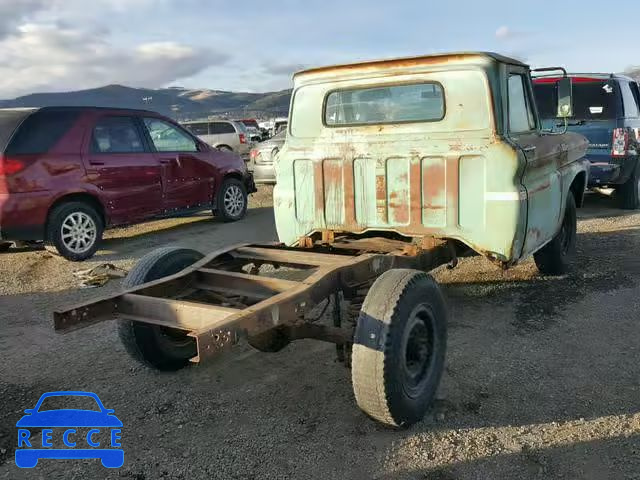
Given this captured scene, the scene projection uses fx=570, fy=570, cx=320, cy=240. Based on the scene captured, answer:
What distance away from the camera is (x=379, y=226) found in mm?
4289

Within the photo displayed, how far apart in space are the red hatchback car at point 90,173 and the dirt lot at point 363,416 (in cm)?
136

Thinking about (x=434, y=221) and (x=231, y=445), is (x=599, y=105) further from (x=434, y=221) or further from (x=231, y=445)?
(x=231, y=445)

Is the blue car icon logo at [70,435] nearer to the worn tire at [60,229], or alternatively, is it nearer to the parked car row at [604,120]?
the worn tire at [60,229]

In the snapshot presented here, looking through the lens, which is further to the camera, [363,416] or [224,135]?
[224,135]

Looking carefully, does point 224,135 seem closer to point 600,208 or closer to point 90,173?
point 90,173

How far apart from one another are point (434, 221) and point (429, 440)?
1627 mm

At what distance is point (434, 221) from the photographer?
409 centimetres

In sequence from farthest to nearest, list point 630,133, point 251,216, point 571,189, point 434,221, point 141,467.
Result: point 251,216 → point 630,133 → point 571,189 → point 434,221 → point 141,467

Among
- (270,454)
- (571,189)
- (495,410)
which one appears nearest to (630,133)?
(571,189)

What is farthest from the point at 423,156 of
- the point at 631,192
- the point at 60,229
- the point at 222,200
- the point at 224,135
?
the point at 224,135

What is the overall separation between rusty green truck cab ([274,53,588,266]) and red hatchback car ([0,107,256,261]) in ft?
11.3

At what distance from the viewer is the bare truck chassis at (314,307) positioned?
2.83 meters

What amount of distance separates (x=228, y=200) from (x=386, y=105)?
554cm

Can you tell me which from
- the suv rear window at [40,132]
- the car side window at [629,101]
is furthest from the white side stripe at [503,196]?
the car side window at [629,101]
